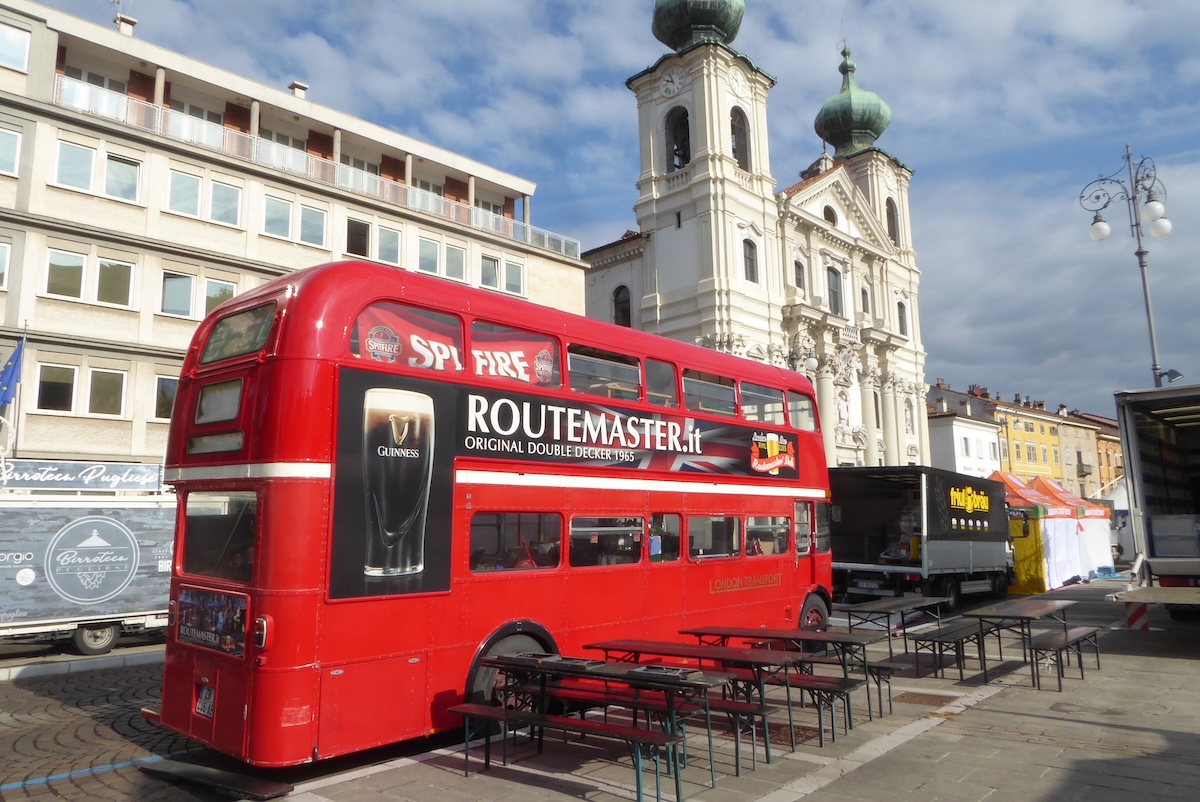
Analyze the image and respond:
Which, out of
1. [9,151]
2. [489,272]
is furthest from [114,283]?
[489,272]

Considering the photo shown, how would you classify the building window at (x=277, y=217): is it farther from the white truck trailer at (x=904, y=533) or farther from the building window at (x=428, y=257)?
the white truck trailer at (x=904, y=533)

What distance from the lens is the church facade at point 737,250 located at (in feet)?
132

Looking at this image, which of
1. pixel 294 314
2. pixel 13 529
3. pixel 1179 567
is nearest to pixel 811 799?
pixel 294 314

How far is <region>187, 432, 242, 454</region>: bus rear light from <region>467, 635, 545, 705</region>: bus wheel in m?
3.07

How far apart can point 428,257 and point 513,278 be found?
3.82 metres

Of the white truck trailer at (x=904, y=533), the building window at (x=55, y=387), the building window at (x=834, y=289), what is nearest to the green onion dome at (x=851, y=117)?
the building window at (x=834, y=289)

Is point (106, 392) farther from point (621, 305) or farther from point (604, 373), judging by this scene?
point (621, 305)

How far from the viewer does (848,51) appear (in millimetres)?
55500

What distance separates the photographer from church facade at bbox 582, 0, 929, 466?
40375mm

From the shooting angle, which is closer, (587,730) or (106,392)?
(587,730)

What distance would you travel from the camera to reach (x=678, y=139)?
4362cm

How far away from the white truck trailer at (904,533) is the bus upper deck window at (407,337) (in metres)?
13.6

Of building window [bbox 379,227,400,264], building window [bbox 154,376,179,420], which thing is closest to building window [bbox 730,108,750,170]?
building window [bbox 379,227,400,264]

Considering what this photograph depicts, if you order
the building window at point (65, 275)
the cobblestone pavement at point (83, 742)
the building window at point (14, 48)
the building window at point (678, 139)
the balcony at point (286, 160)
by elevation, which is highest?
the building window at point (678, 139)
